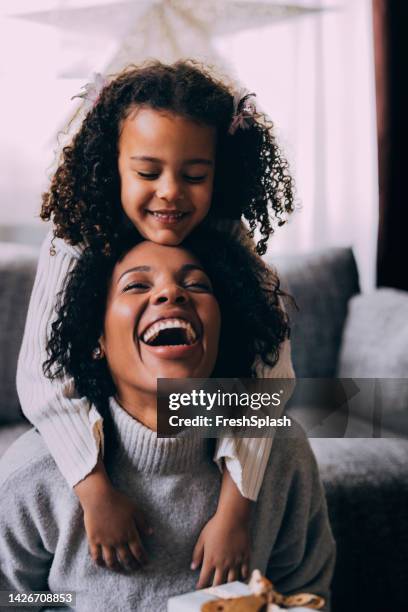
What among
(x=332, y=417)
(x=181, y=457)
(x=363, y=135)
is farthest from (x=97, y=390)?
(x=363, y=135)

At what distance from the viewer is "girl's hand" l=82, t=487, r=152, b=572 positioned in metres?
0.74

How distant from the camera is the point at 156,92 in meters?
0.74

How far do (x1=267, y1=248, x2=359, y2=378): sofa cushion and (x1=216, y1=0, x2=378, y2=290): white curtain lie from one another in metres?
0.02

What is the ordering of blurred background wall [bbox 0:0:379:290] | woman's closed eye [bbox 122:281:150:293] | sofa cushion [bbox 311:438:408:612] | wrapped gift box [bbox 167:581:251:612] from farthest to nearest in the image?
sofa cushion [bbox 311:438:408:612] → blurred background wall [bbox 0:0:379:290] → woman's closed eye [bbox 122:281:150:293] → wrapped gift box [bbox 167:581:251:612]

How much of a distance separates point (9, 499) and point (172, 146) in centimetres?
38

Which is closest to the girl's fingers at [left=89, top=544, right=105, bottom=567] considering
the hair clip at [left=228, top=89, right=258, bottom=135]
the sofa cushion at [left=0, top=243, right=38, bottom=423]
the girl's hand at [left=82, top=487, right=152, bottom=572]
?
the girl's hand at [left=82, top=487, right=152, bottom=572]

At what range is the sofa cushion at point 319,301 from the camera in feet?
3.36

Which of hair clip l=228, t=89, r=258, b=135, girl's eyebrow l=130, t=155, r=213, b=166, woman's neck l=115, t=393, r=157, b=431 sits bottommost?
woman's neck l=115, t=393, r=157, b=431

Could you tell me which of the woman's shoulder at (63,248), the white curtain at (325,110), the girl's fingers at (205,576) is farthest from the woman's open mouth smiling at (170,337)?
the white curtain at (325,110)

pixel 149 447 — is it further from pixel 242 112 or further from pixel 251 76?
pixel 251 76

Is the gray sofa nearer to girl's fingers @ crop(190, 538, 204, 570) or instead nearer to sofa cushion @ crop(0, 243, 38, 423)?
sofa cushion @ crop(0, 243, 38, 423)

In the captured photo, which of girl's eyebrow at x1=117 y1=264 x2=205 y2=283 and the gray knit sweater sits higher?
girl's eyebrow at x1=117 y1=264 x2=205 y2=283

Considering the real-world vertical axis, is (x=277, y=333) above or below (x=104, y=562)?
above

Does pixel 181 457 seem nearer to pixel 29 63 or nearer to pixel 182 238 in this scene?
pixel 182 238
